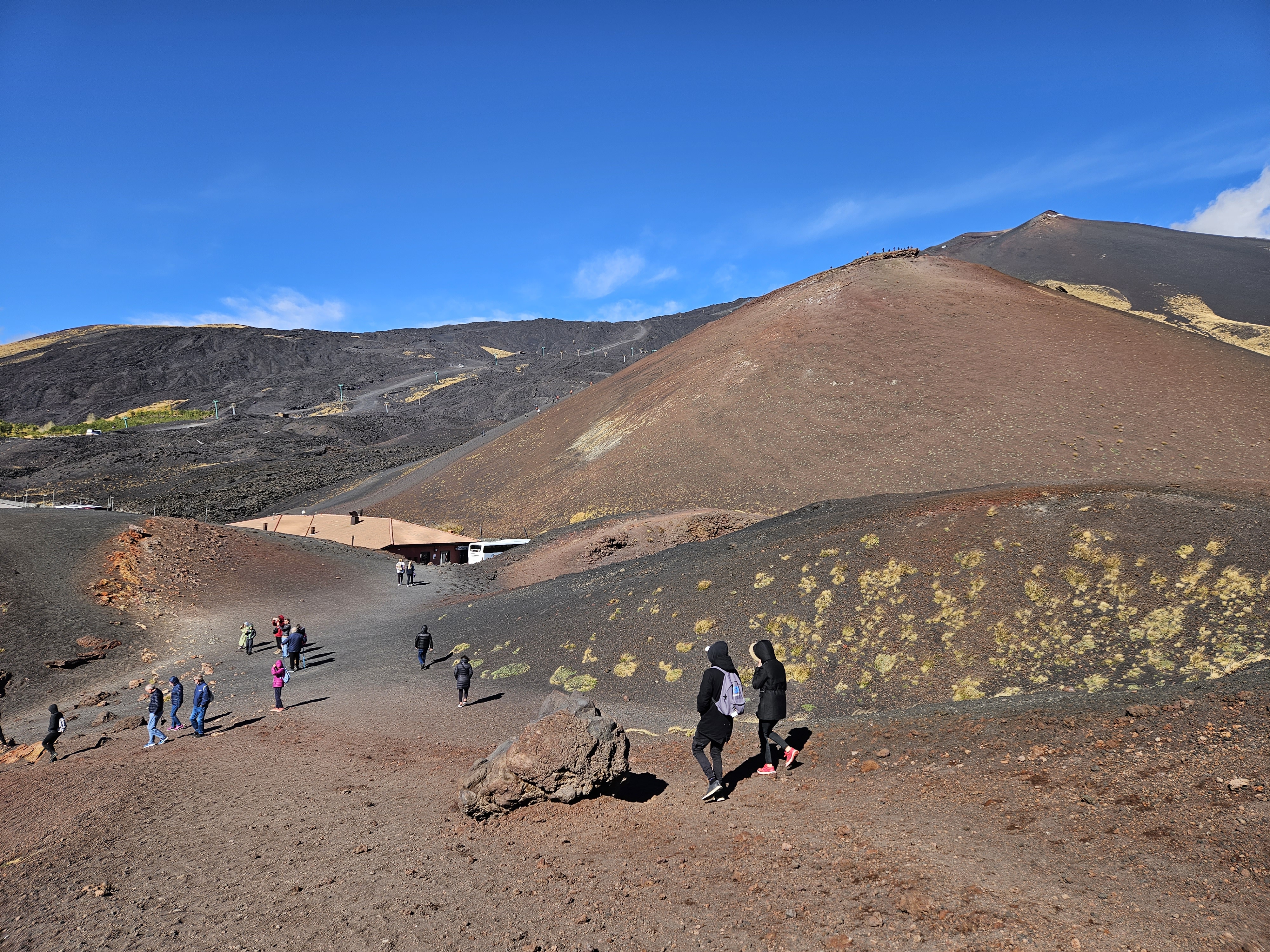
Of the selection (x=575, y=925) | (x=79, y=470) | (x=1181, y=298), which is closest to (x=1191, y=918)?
(x=575, y=925)

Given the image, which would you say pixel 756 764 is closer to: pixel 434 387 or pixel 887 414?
pixel 887 414

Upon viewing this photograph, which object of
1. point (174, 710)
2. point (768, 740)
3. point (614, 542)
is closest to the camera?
point (768, 740)

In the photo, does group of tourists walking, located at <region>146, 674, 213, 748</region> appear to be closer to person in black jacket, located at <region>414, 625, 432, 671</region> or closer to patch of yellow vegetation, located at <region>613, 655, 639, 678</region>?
A: person in black jacket, located at <region>414, 625, 432, 671</region>

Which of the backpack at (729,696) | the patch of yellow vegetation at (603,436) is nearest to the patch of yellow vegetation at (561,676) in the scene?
the backpack at (729,696)

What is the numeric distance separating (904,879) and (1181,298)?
127400 millimetres

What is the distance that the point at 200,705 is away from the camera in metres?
15.6

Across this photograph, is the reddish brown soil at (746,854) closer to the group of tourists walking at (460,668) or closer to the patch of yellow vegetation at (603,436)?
the group of tourists walking at (460,668)

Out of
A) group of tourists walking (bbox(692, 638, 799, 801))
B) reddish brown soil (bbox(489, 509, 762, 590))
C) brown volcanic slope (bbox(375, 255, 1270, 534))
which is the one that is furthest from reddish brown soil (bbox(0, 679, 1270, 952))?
brown volcanic slope (bbox(375, 255, 1270, 534))

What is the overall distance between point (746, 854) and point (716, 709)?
1775 millimetres

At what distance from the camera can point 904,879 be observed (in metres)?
6.18

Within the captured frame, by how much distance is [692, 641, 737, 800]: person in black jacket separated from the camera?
8500mm

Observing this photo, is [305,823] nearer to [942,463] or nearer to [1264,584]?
[1264,584]

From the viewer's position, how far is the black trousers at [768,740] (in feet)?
31.3

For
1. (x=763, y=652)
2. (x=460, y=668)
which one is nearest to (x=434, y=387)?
(x=460, y=668)
